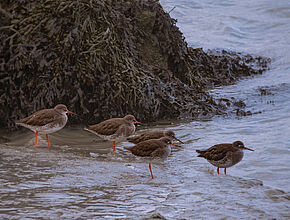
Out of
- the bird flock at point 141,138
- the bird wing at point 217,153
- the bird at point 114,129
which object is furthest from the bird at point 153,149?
the bird at point 114,129

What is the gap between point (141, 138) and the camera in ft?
26.7

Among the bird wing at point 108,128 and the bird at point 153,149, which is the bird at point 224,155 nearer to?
the bird at point 153,149

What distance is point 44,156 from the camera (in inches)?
295

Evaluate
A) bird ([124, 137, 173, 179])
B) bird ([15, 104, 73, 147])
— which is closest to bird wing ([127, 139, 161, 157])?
bird ([124, 137, 173, 179])

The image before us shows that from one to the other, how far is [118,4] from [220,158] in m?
5.77

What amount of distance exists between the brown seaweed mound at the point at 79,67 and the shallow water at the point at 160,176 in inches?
23.6

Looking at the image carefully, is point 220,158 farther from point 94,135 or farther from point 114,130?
point 94,135

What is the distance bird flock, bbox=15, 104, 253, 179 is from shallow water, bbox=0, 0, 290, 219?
26 centimetres

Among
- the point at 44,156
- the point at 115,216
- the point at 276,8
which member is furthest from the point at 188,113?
the point at 276,8

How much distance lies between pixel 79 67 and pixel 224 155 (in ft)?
12.9

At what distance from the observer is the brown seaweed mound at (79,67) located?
9.39m

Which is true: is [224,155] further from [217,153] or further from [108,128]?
[108,128]

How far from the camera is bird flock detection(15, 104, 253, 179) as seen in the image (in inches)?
285

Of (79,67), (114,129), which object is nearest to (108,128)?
(114,129)
